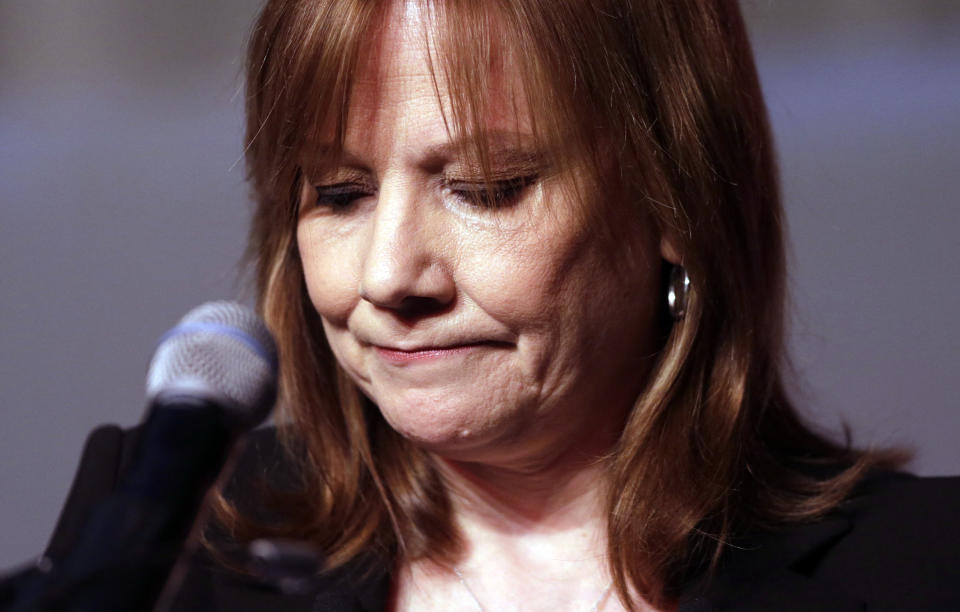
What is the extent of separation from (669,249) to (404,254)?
345 millimetres

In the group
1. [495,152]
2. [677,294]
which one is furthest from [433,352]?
[677,294]

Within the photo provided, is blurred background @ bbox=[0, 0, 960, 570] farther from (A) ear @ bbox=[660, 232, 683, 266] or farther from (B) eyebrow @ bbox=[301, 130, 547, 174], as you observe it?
(B) eyebrow @ bbox=[301, 130, 547, 174]

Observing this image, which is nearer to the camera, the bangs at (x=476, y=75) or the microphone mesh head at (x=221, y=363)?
the microphone mesh head at (x=221, y=363)

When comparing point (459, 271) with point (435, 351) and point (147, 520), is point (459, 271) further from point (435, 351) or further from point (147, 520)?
point (147, 520)

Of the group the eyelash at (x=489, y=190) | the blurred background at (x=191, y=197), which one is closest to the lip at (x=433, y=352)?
the eyelash at (x=489, y=190)

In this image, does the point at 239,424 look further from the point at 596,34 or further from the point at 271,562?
the point at 596,34

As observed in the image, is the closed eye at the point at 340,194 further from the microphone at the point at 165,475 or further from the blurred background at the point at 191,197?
the blurred background at the point at 191,197

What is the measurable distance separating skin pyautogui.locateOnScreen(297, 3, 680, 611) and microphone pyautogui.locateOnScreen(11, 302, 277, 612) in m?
0.40

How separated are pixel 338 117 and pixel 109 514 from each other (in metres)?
0.62

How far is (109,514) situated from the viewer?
28.0 inches

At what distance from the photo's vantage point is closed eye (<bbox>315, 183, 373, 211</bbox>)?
4.17ft

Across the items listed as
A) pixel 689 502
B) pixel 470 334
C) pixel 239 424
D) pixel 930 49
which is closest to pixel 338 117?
pixel 470 334

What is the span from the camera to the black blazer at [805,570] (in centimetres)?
140

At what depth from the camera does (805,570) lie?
146 cm
